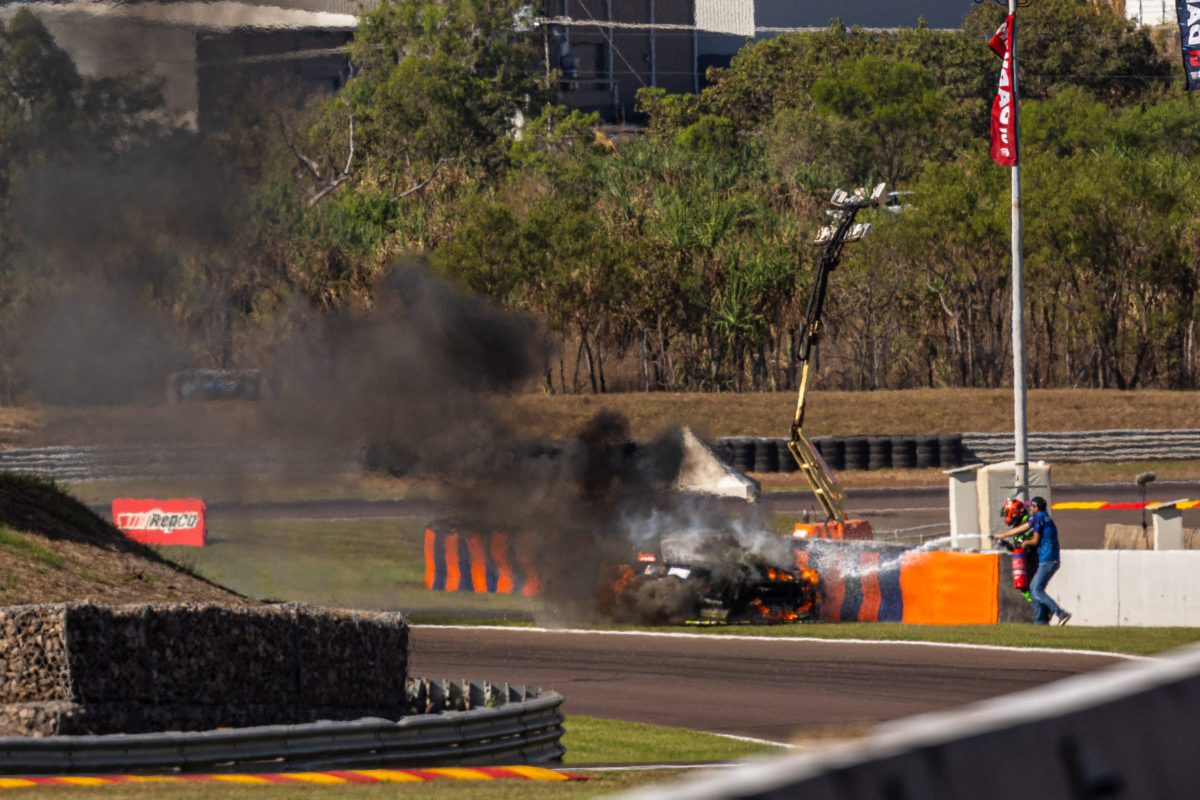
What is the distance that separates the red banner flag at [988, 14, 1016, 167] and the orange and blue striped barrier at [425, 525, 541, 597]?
1147 centimetres

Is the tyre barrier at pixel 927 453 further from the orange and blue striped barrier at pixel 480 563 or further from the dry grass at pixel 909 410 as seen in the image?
the orange and blue striped barrier at pixel 480 563

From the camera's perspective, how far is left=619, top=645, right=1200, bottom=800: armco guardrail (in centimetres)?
283

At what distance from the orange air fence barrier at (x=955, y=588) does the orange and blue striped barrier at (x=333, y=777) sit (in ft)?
35.0

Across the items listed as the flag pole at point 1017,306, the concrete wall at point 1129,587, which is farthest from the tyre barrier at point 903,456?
the concrete wall at point 1129,587

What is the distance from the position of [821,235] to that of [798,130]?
48754 mm

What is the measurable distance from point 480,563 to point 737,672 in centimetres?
778

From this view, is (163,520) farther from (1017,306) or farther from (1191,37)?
(1191,37)

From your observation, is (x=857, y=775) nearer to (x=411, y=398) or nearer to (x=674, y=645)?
(x=674, y=645)

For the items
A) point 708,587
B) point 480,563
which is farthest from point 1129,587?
point 480,563

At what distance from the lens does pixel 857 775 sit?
2895mm

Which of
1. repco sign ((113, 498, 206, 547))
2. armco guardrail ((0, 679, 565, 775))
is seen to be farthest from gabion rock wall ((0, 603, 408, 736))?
repco sign ((113, 498, 206, 547))

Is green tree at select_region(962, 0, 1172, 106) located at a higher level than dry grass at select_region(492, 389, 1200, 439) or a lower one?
higher

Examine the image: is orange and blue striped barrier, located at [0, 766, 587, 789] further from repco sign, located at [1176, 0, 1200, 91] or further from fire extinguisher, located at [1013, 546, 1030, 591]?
repco sign, located at [1176, 0, 1200, 91]

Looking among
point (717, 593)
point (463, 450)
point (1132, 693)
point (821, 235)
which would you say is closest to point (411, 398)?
point (463, 450)
